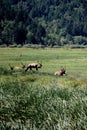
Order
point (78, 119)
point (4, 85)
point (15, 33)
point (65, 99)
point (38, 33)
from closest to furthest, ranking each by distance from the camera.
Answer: point (78, 119), point (65, 99), point (4, 85), point (15, 33), point (38, 33)

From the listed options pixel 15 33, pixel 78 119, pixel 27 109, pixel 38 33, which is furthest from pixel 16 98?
pixel 38 33

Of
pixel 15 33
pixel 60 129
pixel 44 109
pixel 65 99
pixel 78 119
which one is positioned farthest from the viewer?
pixel 15 33

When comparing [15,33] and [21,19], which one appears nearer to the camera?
[15,33]

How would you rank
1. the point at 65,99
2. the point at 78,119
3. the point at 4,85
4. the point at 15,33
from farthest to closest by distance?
the point at 15,33 → the point at 4,85 → the point at 65,99 → the point at 78,119

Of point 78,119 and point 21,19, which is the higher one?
point 78,119

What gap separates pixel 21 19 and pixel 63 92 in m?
161

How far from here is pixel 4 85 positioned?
23.8 meters

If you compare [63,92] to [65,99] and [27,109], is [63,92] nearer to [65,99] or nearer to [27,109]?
[65,99]

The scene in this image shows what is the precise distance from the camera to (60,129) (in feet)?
50.6

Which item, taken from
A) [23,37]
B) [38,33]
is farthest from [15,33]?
[38,33]

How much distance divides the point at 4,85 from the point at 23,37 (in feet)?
432

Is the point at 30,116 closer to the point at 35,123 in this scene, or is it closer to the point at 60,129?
the point at 35,123

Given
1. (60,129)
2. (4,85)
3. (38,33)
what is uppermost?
(60,129)

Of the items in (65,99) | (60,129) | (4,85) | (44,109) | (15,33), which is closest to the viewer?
(60,129)
